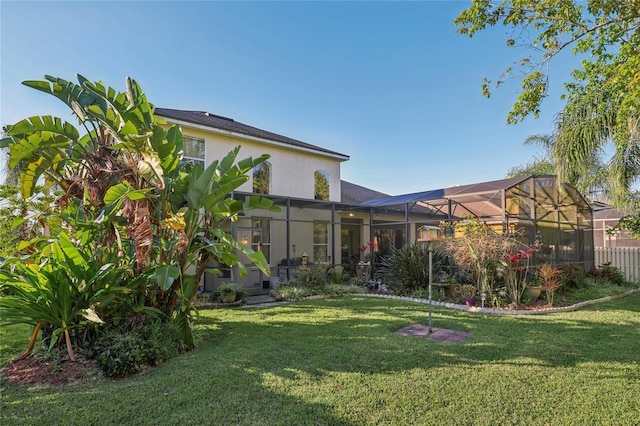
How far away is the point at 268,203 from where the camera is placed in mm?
6453

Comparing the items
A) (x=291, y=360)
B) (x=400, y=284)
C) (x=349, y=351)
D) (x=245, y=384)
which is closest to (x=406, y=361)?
(x=349, y=351)

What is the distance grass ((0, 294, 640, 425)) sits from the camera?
11.3 ft

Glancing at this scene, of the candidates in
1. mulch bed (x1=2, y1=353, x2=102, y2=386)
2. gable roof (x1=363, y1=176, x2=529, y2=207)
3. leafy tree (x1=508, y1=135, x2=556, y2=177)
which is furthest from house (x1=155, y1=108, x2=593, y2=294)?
leafy tree (x1=508, y1=135, x2=556, y2=177)

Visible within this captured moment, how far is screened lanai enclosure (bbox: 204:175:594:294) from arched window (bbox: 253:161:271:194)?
104 centimetres

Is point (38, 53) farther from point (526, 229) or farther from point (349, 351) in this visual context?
point (526, 229)

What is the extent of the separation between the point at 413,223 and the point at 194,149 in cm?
953

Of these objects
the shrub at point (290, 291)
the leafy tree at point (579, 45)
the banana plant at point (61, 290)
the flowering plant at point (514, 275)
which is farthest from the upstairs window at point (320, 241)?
the banana plant at point (61, 290)

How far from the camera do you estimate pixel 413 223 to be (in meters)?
14.9

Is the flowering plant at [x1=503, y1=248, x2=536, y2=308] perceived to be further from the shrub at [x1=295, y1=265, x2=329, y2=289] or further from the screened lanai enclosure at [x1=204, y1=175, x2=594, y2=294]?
the shrub at [x1=295, y1=265, x2=329, y2=289]

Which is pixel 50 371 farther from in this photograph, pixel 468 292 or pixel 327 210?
pixel 327 210

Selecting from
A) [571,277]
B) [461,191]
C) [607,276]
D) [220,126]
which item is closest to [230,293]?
[220,126]

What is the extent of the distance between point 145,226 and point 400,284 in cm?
903

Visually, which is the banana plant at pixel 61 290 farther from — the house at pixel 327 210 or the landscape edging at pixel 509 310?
the landscape edging at pixel 509 310

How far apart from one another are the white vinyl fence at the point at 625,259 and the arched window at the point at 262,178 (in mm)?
15617
